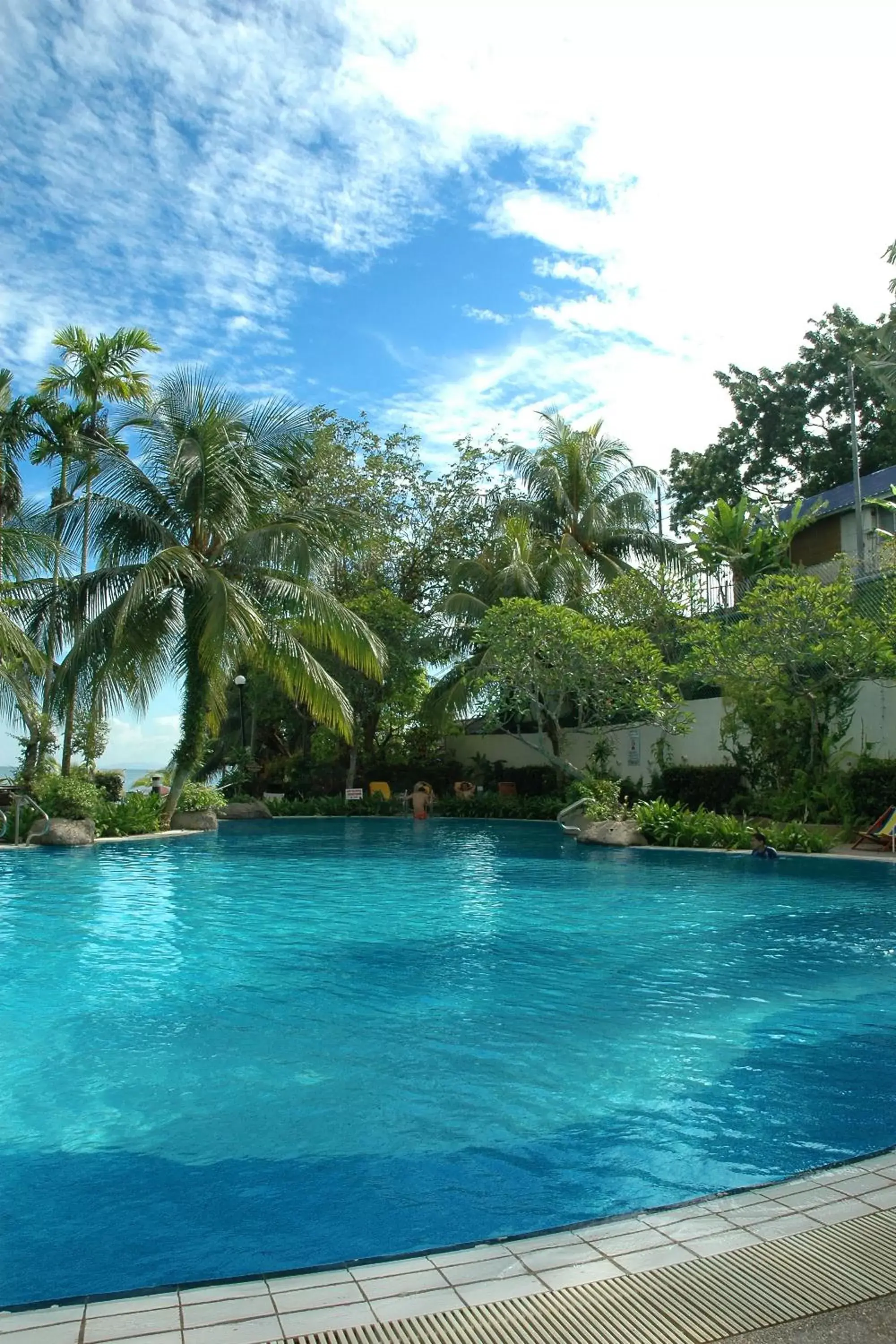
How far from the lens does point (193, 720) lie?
1983 cm

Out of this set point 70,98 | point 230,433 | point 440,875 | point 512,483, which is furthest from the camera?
point 512,483

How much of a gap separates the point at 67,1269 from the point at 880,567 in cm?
2147

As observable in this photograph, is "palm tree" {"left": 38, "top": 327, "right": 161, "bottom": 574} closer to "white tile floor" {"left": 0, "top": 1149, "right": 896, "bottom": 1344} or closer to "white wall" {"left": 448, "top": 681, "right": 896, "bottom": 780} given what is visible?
"white wall" {"left": 448, "top": 681, "right": 896, "bottom": 780}

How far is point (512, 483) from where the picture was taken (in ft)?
97.8

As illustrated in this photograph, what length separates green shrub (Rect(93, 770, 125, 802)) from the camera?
82.8 ft

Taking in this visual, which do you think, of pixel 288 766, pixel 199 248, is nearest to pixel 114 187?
pixel 199 248

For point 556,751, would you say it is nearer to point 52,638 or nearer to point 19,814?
point 52,638

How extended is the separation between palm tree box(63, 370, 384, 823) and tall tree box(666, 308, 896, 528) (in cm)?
1770

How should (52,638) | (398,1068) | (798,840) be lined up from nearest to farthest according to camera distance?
(398,1068), (798,840), (52,638)

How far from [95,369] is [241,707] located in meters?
10.1

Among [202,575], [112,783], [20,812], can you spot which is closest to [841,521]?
[202,575]

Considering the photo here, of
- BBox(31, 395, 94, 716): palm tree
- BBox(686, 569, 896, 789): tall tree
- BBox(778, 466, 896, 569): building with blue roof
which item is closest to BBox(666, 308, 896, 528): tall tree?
BBox(778, 466, 896, 569): building with blue roof

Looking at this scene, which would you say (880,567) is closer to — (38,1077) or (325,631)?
(325,631)

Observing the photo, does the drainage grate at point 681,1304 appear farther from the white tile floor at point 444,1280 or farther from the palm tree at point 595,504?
the palm tree at point 595,504
